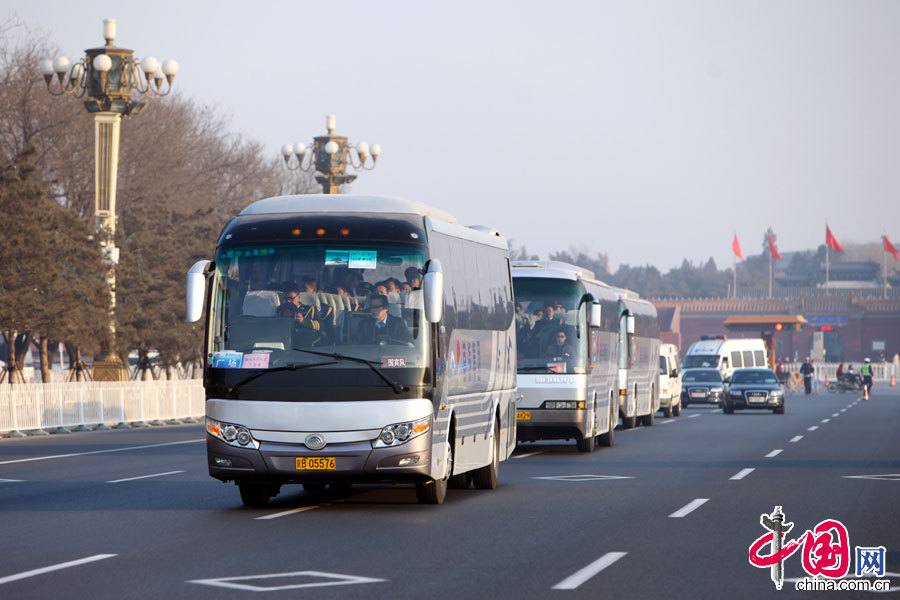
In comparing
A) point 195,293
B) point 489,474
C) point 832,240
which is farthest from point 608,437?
point 832,240

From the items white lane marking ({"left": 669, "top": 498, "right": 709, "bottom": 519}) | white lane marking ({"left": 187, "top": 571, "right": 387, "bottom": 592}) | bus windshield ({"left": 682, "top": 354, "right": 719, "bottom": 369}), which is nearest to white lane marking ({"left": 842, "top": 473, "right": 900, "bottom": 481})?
white lane marking ({"left": 669, "top": 498, "right": 709, "bottom": 519})

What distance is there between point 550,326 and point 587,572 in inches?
647

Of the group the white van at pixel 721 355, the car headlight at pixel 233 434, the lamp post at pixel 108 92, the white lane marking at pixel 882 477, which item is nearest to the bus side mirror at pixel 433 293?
the car headlight at pixel 233 434

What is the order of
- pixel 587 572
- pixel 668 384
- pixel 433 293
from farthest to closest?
1. pixel 668 384
2. pixel 433 293
3. pixel 587 572

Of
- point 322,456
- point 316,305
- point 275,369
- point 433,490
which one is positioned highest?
point 316,305

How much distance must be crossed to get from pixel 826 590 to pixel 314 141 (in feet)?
143

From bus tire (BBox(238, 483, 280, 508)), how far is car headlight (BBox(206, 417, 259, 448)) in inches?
40.6

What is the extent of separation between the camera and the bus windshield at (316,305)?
51.8 ft

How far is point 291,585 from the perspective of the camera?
417 inches

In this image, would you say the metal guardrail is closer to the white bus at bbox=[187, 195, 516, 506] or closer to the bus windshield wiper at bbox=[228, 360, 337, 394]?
the white bus at bbox=[187, 195, 516, 506]

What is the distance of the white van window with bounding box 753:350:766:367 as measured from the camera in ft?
232

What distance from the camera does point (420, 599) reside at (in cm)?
995

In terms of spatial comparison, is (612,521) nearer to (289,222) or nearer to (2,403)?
(289,222)

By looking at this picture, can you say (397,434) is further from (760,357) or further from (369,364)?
(760,357)
